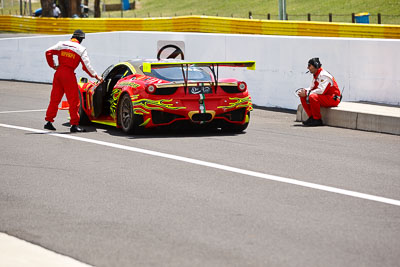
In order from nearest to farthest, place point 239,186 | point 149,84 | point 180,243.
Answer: point 180,243 → point 239,186 → point 149,84

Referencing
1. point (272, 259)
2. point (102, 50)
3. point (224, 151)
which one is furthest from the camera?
point (102, 50)

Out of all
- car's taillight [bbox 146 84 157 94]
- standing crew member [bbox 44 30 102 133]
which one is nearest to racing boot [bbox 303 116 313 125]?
car's taillight [bbox 146 84 157 94]

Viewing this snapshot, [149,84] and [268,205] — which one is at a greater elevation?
[149,84]

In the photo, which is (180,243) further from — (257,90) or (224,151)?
(257,90)

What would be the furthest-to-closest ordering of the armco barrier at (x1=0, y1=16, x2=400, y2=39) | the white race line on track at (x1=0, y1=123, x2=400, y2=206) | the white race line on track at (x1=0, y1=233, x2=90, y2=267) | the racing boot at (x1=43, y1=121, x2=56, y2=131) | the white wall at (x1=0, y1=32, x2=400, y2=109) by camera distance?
the armco barrier at (x1=0, y1=16, x2=400, y2=39) → the white wall at (x1=0, y1=32, x2=400, y2=109) → the racing boot at (x1=43, y1=121, x2=56, y2=131) → the white race line on track at (x1=0, y1=123, x2=400, y2=206) → the white race line on track at (x1=0, y1=233, x2=90, y2=267)

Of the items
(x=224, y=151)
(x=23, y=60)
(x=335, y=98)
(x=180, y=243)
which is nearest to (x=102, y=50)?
(x=23, y=60)

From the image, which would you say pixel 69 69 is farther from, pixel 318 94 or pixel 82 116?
pixel 318 94

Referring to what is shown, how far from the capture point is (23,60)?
25.8 m

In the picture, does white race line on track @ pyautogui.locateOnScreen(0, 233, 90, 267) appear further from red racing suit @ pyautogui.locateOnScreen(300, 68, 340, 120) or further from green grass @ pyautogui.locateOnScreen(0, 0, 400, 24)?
green grass @ pyautogui.locateOnScreen(0, 0, 400, 24)

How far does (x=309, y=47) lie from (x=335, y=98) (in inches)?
97.4

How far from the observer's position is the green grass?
50.9m

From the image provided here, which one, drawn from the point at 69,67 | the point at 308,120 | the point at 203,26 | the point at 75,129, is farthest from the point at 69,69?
the point at 203,26

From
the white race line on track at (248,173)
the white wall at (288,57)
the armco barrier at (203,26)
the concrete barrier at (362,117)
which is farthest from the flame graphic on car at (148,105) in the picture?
the armco barrier at (203,26)

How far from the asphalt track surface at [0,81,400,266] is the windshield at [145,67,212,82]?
0.86 meters
